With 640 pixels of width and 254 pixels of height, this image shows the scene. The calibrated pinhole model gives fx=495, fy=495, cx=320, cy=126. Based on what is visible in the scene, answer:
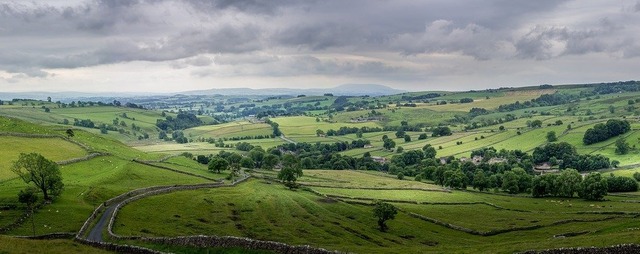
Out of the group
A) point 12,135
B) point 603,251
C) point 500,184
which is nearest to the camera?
point 603,251

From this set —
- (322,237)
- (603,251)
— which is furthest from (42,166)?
(603,251)

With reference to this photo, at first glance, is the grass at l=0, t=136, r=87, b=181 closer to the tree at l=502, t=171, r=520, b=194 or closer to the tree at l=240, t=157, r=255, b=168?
the tree at l=240, t=157, r=255, b=168

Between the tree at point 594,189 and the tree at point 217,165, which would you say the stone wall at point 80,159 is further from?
the tree at point 594,189

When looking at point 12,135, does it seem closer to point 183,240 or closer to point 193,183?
point 193,183

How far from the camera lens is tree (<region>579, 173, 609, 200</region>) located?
13712 cm

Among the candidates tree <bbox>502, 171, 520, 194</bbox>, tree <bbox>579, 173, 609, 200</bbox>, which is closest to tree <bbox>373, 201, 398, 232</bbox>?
tree <bbox>579, 173, 609, 200</bbox>

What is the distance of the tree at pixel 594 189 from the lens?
13712cm

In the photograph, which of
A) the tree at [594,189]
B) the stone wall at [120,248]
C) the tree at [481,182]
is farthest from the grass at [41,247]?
the tree at [481,182]

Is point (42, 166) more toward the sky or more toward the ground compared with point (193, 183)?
more toward the sky

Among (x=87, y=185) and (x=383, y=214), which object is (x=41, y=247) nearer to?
(x=87, y=185)

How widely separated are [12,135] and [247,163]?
250ft

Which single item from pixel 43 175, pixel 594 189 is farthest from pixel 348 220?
pixel 594 189

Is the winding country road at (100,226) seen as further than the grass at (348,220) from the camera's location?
No

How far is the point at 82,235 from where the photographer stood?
69.9 m
